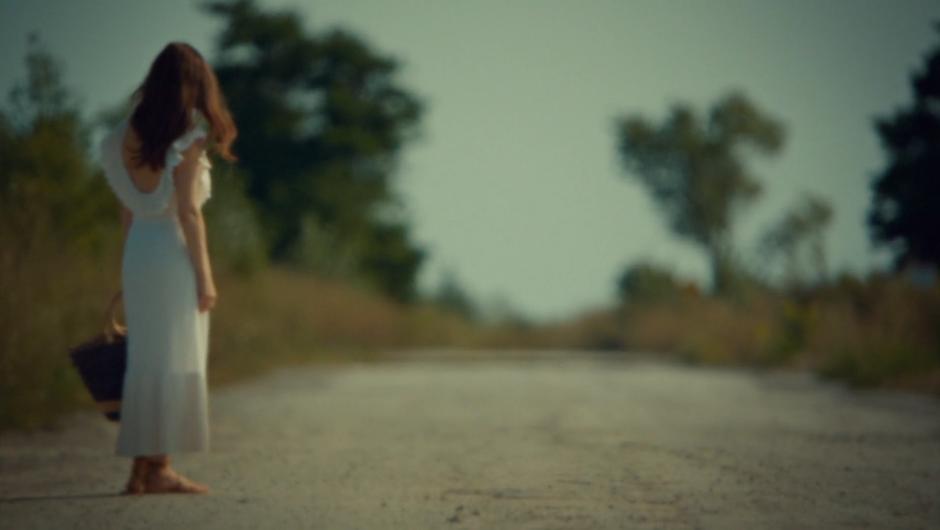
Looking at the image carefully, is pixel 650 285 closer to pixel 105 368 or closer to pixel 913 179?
pixel 913 179

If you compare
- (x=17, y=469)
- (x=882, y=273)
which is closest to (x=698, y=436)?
(x=17, y=469)

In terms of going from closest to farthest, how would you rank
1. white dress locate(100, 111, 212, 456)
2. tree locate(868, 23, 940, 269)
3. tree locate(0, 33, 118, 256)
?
white dress locate(100, 111, 212, 456) < tree locate(0, 33, 118, 256) < tree locate(868, 23, 940, 269)

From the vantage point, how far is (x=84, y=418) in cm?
940

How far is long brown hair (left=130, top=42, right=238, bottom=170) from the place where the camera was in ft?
17.5

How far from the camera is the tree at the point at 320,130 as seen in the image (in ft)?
142

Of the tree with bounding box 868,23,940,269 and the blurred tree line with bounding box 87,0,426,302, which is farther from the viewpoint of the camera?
the blurred tree line with bounding box 87,0,426,302

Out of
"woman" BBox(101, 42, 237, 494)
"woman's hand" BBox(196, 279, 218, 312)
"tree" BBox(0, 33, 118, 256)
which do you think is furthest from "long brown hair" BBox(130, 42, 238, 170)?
"tree" BBox(0, 33, 118, 256)

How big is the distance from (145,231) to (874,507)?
10.6 ft

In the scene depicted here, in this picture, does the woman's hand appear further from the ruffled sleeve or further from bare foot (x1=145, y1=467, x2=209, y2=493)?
bare foot (x1=145, y1=467, x2=209, y2=493)

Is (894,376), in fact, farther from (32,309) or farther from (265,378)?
(32,309)

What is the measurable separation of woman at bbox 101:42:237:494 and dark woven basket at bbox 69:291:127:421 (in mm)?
96

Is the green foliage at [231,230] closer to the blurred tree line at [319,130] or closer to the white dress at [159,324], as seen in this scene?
the white dress at [159,324]

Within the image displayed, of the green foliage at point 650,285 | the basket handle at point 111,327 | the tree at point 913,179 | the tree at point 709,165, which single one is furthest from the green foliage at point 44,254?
the tree at point 709,165

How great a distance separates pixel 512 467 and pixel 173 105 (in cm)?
247
